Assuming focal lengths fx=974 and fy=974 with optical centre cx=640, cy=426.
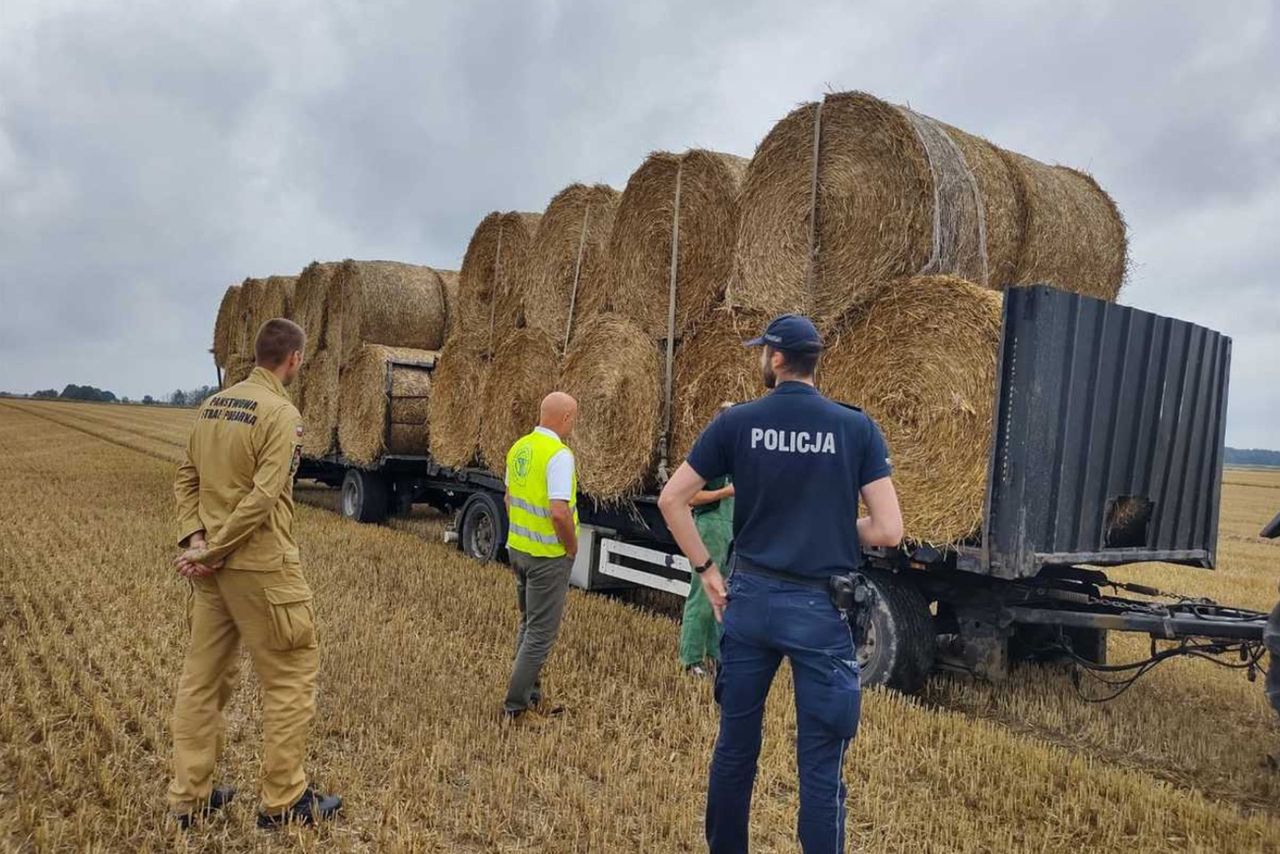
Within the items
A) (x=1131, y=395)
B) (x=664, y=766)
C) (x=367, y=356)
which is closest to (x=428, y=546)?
(x=367, y=356)

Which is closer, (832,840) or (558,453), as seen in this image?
(832,840)

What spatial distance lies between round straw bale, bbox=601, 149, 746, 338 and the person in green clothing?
2.04 m

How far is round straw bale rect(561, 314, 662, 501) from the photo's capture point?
774cm

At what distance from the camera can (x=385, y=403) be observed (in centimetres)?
1227

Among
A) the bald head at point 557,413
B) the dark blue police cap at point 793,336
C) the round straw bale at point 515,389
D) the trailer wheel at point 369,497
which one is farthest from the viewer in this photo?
the trailer wheel at point 369,497

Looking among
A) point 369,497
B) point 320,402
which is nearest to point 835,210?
point 369,497

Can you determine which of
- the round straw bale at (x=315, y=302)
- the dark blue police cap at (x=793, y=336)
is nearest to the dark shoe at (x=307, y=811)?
the dark blue police cap at (x=793, y=336)

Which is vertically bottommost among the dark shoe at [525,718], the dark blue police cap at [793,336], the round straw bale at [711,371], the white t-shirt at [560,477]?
the dark shoe at [525,718]

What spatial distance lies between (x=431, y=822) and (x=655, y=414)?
423 centimetres

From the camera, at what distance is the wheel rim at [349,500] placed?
523 inches

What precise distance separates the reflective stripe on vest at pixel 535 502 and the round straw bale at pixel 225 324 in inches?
584

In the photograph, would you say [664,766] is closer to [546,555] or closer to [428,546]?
[546,555]

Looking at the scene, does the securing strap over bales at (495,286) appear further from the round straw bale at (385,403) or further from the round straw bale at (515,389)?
the round straw bale at (385,403)

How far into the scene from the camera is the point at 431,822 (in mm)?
3875
